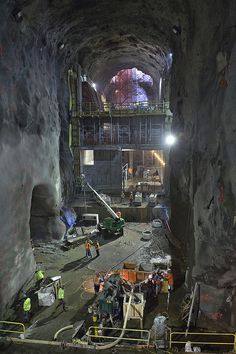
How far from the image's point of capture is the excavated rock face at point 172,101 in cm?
1209

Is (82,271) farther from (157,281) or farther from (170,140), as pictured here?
(170,140)

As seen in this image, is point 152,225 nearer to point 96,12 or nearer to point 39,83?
point 39,83

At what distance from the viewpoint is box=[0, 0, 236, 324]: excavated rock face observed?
476 inches

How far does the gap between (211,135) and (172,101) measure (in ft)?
36.8

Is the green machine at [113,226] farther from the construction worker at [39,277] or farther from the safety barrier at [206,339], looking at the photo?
the safety barrier at [206,339]

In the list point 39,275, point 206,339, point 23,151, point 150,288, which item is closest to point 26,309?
point 39,275

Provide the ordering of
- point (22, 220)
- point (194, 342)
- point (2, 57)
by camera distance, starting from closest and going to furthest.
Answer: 1. point (194, 342)
2. point (2, 57)
3. point (22, 220)

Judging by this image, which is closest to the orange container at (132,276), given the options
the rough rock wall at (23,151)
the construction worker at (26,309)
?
the construction worker at (26,309)

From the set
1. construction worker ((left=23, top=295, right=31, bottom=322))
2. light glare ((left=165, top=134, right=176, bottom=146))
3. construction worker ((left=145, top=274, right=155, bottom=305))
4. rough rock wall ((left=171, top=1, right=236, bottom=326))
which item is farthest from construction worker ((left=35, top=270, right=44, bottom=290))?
light glare ((left=165, top=134, right=176, bottom=146))

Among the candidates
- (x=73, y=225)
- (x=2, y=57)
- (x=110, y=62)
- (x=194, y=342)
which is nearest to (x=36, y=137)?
(x=2, y=57)

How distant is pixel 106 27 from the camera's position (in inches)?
951

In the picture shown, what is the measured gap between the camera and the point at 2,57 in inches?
567

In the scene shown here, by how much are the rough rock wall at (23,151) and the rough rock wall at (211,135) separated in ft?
31.5

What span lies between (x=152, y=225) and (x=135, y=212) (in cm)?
246
